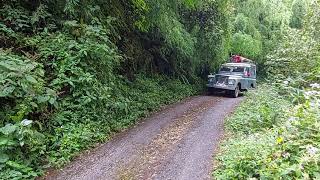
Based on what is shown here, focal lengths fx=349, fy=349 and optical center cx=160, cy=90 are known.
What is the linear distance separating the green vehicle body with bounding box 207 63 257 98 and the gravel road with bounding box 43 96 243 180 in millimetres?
6781

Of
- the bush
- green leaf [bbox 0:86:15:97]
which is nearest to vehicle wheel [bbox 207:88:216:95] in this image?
the bush

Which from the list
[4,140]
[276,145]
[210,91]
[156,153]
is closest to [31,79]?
[4,140]

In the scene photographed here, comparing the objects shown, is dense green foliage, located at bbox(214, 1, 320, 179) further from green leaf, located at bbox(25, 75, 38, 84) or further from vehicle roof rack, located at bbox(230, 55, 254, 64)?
vehicle roof rack, located at bbox(230, 55, 254, 64)

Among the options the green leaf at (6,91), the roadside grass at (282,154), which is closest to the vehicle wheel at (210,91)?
the roadside grass at (282,154)

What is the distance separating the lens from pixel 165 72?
16469 millimetres

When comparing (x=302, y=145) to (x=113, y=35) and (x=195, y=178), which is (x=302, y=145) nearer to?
(x=195, y=178)

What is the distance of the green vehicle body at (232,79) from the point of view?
56.5 feet

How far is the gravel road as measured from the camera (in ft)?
20.8

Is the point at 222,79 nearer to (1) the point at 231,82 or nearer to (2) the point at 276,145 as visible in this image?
(1) the point at 231,82

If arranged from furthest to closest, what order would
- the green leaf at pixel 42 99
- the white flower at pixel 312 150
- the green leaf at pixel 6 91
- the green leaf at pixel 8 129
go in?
the green leaf at pixel 42 99
the green leaf at pixel 6 91
the green leaf at pixel 8 129
the white flower at pixel 312 150

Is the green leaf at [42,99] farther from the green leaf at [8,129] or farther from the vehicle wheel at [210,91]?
the vehicle wheel at [210,91]

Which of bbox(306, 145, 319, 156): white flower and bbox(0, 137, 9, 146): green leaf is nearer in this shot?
bbox(306, 145, 319, 156): white flower

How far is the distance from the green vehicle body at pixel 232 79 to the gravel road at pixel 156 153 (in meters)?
6.78

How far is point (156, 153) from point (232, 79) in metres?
10.6
